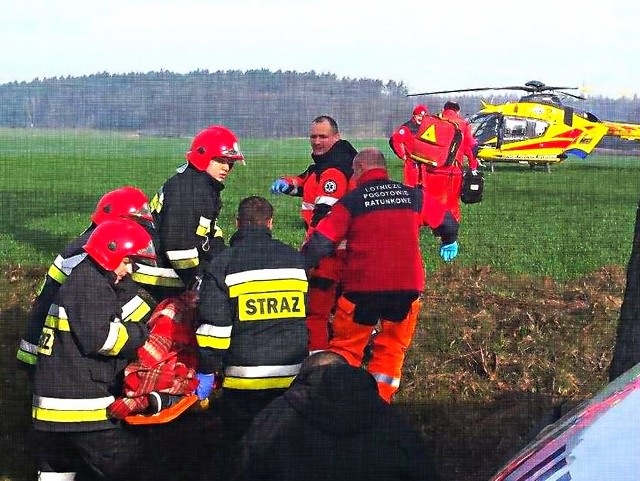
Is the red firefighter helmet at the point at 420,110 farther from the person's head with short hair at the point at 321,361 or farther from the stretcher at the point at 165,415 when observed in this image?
the person's head with short hair at the point at 321,361

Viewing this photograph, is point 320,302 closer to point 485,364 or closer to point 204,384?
point 485,364

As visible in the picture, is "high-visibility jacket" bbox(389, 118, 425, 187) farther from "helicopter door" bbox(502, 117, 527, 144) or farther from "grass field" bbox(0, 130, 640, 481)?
"helicopter door" bbox(502, 117, 527, 144)

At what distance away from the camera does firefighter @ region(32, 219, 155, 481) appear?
3.44 metres

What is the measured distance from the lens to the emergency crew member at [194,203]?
5.02m

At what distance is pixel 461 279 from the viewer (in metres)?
7.72

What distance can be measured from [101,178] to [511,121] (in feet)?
33.9

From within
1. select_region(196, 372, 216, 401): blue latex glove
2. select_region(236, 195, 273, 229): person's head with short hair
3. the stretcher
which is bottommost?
the stretcher

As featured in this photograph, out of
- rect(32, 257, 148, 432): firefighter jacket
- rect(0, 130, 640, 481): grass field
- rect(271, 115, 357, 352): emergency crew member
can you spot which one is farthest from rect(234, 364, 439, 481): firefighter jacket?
rect(271, 115, 357, 352): emergency crew member

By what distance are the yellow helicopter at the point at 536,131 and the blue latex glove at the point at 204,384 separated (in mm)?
18310

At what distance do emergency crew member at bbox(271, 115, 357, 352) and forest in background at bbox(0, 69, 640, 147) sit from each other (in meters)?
6.98

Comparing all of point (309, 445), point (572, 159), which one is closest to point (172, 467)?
point (309, 445)

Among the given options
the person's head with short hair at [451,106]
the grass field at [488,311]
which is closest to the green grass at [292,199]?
the grass field at [488,311]

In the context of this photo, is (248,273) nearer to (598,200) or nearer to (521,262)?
(521,262)

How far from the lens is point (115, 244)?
3.51 metres
